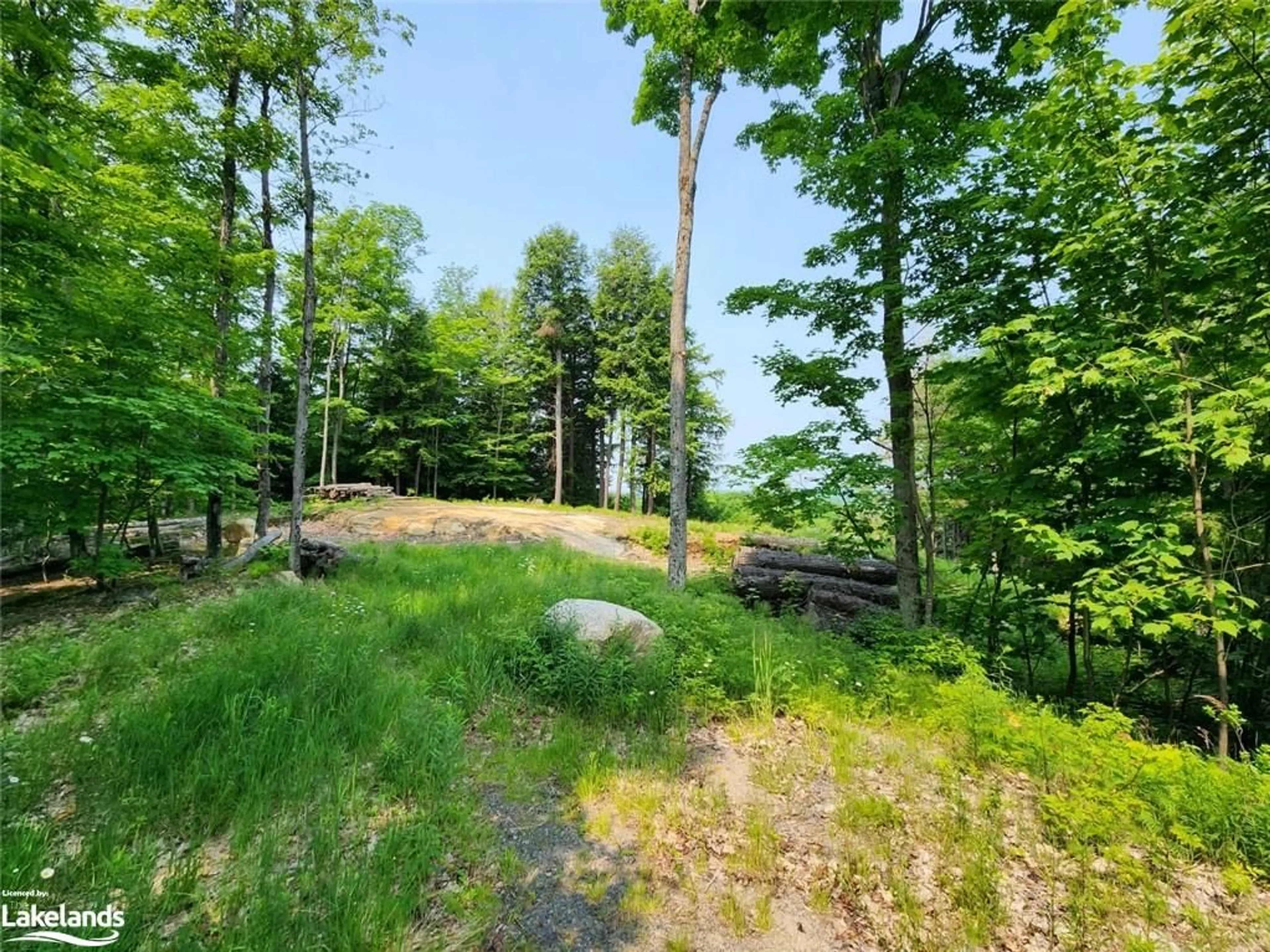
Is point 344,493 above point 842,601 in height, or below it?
above

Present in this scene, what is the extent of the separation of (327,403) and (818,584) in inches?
797

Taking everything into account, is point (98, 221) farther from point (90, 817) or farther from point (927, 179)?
point (927, 179)

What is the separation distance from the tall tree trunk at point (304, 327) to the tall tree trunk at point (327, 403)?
13.9 m

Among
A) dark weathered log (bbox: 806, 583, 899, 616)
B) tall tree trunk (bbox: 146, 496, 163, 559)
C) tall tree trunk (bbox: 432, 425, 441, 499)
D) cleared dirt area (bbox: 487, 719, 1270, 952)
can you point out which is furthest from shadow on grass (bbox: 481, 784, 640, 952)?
tall tree trunk (bbox: 432, 425, 441, 499)

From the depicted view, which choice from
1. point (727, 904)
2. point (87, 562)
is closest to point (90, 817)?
point (727, 904)

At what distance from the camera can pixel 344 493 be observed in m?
19.1

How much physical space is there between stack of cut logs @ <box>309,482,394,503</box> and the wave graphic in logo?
18.9 m

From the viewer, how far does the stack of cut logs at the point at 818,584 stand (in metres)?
8.38

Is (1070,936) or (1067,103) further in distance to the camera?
(1067,103)

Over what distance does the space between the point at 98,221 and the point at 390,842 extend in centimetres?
843

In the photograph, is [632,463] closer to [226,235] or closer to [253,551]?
[253,551]

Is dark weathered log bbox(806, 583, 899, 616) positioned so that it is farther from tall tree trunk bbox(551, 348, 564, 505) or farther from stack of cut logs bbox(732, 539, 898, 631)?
A: tall tree trunk bbox(551, 348, 564, 505)

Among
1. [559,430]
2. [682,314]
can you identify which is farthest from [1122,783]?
[559,430]

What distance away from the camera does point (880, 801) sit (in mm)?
3191
